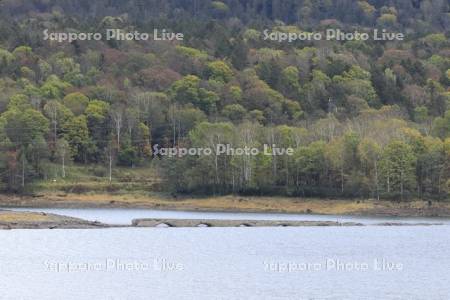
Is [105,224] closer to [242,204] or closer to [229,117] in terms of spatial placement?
[242,204]

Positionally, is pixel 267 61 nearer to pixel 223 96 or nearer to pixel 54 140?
pixel 223 96

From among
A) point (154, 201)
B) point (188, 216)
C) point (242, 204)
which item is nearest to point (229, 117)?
point (154, 201)

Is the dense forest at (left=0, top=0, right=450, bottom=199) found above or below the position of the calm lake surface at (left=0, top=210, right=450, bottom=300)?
above

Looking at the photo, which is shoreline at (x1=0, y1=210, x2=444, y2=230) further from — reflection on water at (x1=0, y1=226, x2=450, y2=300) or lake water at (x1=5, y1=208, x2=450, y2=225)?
lake water at (x1=5, y1=208, x2=450, y2=225)

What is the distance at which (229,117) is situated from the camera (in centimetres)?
16538

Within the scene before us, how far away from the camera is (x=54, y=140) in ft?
477

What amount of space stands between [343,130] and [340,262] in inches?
2633

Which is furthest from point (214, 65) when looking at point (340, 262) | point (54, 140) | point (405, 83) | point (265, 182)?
point (340, 262)

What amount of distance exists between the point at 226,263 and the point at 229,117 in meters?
88.8

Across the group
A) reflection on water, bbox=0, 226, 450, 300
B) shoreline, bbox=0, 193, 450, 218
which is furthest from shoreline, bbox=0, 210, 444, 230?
shoreline, bbox=0, 193, 450, 218

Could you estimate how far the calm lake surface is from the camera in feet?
212

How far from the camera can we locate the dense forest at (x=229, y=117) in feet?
423

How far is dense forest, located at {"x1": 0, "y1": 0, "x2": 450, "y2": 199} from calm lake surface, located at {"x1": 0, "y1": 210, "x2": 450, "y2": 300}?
1029 inches

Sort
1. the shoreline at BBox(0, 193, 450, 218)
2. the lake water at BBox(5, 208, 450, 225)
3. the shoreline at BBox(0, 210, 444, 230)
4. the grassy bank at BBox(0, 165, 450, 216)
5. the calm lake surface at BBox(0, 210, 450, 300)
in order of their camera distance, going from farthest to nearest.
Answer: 1. the grassy bank at BBox(0, 165, 450, 216)
2. the shoreline at BBox(0, 193, 450, 218)
3. the lake water at BBox(5, 208, 450, 225)
4. the shoreline at BBox(0, 210, 444, 230)
5. the calm lake surface at BBox(0, 210, 450, 300)
